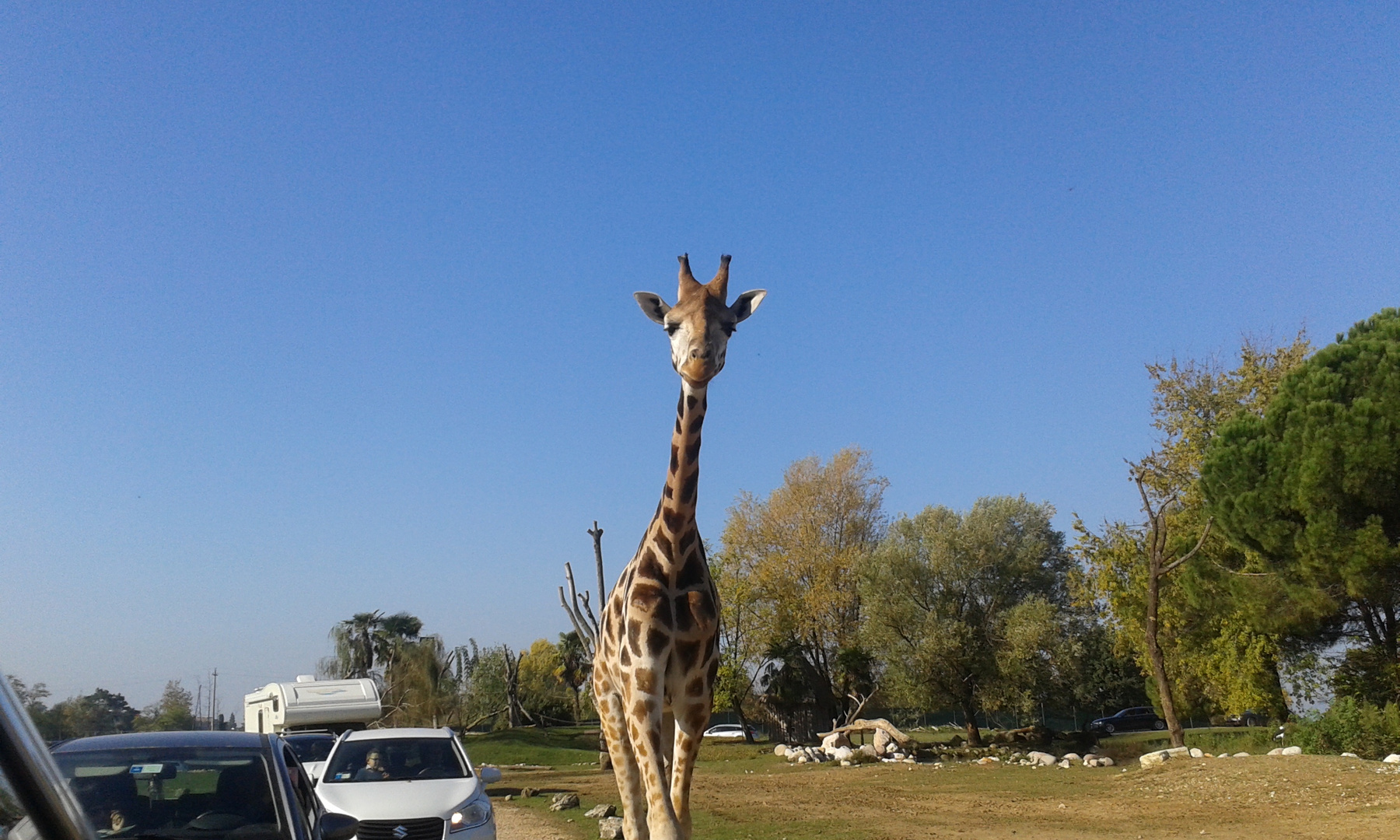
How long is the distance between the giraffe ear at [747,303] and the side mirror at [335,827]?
4.67m

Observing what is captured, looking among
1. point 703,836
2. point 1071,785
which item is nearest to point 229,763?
point 703,836

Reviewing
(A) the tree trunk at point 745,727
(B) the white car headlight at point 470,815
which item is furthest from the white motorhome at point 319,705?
(A) the tree trunk at point 745,727

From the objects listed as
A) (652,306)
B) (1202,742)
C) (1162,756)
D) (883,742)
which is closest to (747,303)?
(652,306)

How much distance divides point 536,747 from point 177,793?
41.9 metres

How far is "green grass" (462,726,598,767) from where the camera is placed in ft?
139

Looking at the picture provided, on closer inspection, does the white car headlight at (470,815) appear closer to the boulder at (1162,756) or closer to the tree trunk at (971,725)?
the boulder at (1162,756)

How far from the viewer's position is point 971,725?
38.5m

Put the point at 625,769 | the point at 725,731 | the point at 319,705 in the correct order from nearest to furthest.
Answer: the point at 625,769 → the point at 319,705 → the point at 725,731

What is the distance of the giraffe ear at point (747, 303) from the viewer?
8.82m

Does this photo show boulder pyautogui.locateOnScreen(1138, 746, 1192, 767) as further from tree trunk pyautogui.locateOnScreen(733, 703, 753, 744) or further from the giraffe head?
tree trunk pyautogui.locateOnScreen(733, 703, 753, 744)

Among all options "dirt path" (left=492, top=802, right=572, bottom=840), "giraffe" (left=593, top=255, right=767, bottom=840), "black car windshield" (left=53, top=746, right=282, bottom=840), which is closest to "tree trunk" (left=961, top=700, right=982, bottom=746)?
"dirt path" (left=492, top=802, right=572, bottom=840)

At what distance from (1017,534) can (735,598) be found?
1155 centimetres

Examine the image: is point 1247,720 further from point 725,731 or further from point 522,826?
point 522,826

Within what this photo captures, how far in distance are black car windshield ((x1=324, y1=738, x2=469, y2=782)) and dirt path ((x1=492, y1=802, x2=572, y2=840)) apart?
1.87 meters
